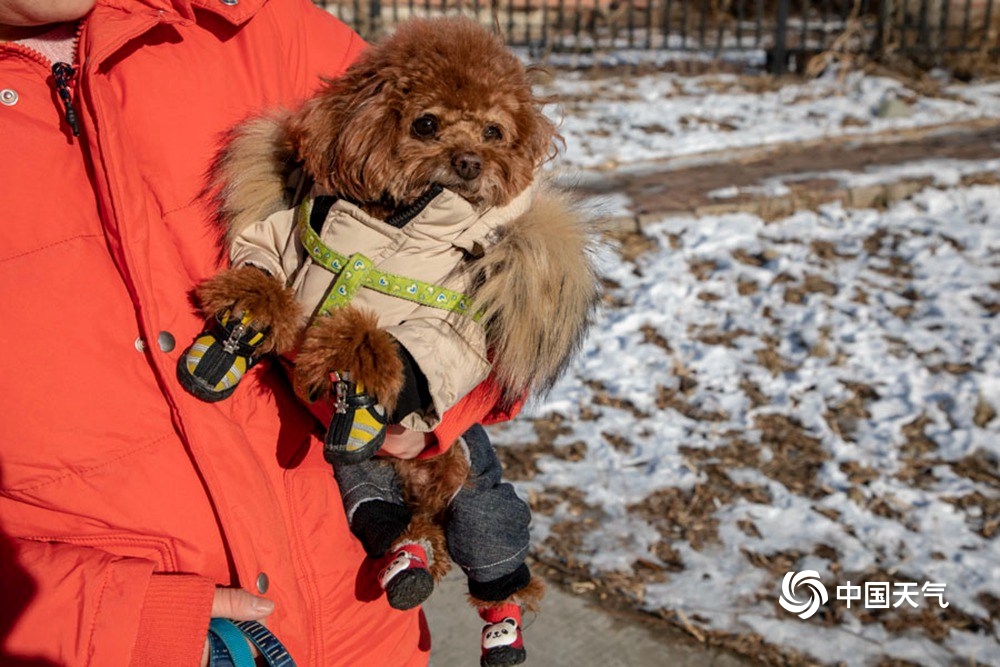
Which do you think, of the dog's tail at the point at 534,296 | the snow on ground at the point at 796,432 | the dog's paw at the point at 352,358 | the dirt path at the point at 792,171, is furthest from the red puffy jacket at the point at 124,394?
the dirt path at the point at 792,171

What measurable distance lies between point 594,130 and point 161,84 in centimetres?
603

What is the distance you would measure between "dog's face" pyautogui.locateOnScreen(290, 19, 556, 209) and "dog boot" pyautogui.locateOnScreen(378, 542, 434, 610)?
25.0 inches

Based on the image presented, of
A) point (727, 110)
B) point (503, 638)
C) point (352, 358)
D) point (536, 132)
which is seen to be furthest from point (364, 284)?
point (727, 110)

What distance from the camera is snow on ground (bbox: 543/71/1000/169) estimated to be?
7129 millimetres

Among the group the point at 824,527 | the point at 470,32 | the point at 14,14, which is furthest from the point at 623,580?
the point at 14,14

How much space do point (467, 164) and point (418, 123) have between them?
113 mm

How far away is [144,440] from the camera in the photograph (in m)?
1.52

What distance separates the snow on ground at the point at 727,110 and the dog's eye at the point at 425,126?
194 inches

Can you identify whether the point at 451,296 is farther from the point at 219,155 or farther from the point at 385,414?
the point at 219,155

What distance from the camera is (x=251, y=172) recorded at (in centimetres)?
176

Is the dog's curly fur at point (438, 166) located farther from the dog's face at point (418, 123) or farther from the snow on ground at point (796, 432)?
the snow on ground at point (796, 432)

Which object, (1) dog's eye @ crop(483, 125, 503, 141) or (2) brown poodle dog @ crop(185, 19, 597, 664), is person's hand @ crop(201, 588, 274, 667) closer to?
(2) brown poodle dog @ crop(185, 19, 597, 664)

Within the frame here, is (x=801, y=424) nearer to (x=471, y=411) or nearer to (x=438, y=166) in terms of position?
(x=471, y=411)

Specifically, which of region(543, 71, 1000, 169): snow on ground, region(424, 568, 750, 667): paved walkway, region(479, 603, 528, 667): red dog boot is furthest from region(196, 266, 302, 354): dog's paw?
region(543, 71, 1000, 169): snow on ground
